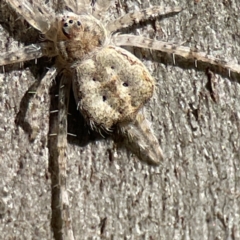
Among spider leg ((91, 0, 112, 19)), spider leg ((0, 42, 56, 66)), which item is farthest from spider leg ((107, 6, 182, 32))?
spider leg ((0, 42, 56, 66))

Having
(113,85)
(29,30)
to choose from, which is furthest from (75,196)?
(29,30)

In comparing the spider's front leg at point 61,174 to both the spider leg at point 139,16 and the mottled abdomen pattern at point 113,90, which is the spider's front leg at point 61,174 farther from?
the spider leg at point 139,16

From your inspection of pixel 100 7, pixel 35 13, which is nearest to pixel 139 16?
pixel 100 7

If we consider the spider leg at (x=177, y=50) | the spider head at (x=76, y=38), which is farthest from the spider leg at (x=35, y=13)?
the spider leg at (x=177, y=50)

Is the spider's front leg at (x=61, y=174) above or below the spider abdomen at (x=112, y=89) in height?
below

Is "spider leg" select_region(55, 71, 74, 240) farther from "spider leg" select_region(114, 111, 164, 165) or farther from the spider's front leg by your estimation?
"spider leg" select_region(114, 111, 164, 165)

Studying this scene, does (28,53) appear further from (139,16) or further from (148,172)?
(148,172)

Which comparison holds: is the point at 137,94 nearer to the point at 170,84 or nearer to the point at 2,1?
the point at 170,84
